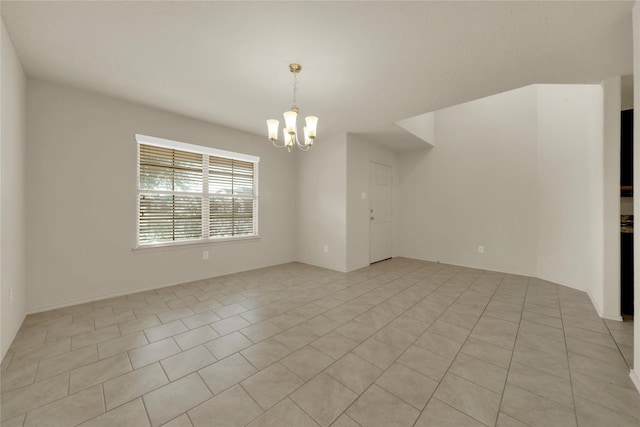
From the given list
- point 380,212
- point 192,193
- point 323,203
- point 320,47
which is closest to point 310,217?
point 323,203

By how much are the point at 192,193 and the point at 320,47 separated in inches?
113

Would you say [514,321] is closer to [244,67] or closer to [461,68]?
[461,68]

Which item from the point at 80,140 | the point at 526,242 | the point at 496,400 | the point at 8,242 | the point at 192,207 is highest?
the point at 80,140

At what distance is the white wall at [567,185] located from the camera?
10.7ft

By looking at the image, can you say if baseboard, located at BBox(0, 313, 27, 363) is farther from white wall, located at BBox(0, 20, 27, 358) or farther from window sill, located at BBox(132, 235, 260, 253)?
window sill, located at BBox(132, 235, 260, 253)

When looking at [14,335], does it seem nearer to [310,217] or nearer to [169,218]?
[169,218]

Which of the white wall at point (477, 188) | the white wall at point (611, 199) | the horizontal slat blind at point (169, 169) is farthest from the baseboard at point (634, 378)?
the horizontal slat blind at point (169, 169)

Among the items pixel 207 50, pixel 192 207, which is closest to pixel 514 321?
pixel 207 50

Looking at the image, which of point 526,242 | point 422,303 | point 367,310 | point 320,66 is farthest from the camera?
point 526,242

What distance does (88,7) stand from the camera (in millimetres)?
1676

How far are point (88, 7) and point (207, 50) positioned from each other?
757 mm

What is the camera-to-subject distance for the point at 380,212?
5.30 m

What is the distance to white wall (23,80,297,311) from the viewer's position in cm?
266

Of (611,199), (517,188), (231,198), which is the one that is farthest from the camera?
(231,198)
